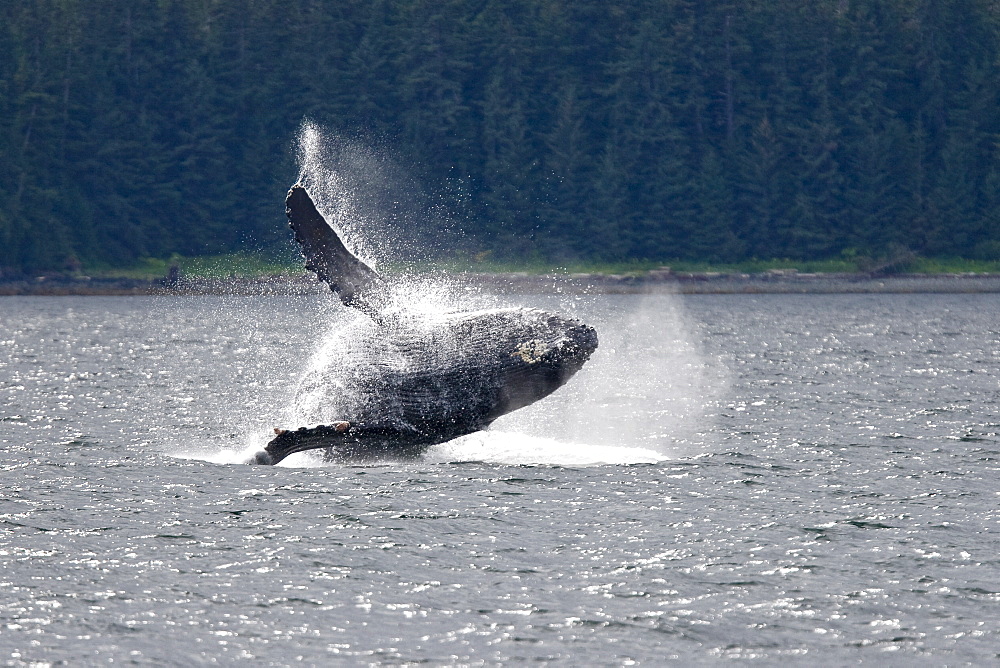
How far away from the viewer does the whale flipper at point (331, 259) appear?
24.6 meters

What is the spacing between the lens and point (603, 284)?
111625 millimetres

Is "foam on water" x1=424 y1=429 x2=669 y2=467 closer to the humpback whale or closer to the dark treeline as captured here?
the humpback whale

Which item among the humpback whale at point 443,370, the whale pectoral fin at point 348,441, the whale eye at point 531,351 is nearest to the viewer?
the whale pectoral fin at point 348,441

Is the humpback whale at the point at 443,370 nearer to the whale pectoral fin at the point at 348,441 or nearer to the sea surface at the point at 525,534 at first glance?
the whale pectoral fin at the point at 348,441

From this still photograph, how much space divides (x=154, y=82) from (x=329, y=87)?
52.0 ft

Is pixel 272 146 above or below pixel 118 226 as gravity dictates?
above

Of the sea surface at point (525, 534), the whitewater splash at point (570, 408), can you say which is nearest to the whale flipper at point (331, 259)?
the whitewater splash at point (570, 408)

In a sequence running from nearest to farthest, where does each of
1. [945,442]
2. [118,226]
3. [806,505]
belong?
[806,505]
[945,442]
[118,226]

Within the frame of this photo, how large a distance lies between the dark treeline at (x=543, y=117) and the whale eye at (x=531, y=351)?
93511mm

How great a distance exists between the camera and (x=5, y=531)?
2147 cm

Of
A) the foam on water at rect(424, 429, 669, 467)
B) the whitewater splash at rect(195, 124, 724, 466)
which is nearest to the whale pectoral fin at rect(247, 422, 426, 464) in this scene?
the whitewater splash at rect(195, 124, 724, 466)

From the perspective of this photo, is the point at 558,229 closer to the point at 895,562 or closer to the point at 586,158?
the point at 586,158

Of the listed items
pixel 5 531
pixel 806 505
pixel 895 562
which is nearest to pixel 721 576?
pixel 895 562

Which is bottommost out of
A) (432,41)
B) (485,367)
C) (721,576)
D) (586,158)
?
(721,576)
